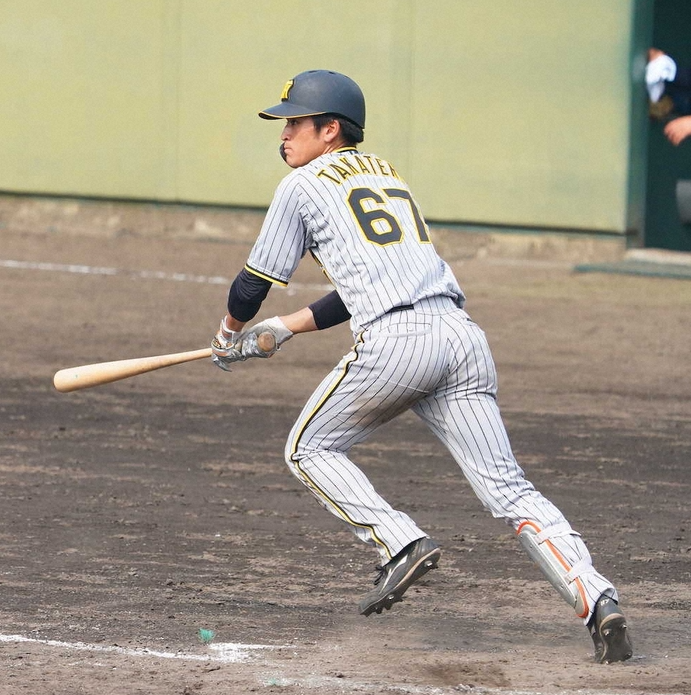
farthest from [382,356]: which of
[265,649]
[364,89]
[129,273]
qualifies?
[364,89]

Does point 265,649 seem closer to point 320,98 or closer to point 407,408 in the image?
point 407,408

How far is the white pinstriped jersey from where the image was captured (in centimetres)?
457

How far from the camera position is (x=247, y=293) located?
4727 mm

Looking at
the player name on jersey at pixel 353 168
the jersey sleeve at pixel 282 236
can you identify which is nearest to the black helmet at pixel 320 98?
the player name on jersey at pixel 353 168

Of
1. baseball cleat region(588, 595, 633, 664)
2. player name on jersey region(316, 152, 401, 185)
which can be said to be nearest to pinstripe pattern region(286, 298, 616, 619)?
baseball cleat region(588, 595, 633, 664)

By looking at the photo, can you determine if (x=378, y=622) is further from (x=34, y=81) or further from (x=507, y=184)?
(x=34, y=81)

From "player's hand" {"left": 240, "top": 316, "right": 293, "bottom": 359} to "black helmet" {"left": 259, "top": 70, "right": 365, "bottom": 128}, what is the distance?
0.68 meters

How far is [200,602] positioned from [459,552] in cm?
120

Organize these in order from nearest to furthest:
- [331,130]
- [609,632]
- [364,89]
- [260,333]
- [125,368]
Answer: [609,632], [331,130], [260,333], [125,368], [364,89]

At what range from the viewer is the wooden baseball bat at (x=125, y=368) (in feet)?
16.2

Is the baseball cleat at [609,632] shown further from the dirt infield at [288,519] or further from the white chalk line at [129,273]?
the white chalk line at [129,273]

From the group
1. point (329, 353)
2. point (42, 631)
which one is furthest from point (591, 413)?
point (42, 631)

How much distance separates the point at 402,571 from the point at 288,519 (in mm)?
1795

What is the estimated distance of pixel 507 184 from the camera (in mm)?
14008
